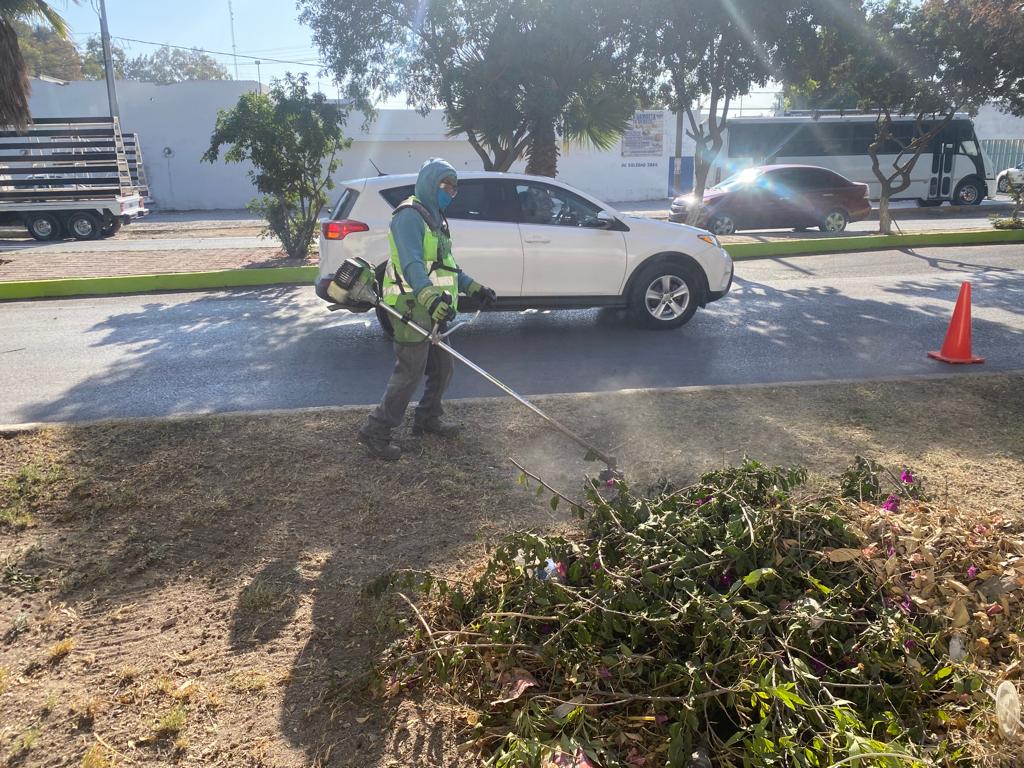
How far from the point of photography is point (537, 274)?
8664 millimetres

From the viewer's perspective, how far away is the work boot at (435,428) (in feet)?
17.9

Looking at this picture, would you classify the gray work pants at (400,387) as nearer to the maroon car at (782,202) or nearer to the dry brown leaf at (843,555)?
the dry brown leaf at (843,555)

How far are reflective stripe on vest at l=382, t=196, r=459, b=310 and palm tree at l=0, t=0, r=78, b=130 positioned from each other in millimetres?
13467

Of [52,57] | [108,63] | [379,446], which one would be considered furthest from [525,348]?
[52,57]

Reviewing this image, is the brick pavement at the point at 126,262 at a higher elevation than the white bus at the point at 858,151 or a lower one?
lower

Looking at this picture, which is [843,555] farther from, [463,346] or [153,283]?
[153,283]

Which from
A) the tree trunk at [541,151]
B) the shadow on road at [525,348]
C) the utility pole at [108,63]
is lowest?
the shadow on road at [525,348]

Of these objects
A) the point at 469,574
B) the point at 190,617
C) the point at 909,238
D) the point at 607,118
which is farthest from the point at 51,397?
the point at 909,238

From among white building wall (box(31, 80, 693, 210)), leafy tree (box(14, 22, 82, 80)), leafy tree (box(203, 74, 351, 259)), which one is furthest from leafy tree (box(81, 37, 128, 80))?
leafy tree (box(203, 74, 351, 259))

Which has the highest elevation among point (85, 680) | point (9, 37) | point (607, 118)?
point (9, 37)

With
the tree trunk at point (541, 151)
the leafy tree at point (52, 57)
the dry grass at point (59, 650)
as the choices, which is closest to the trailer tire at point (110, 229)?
the tree trunk at point (541, 151)

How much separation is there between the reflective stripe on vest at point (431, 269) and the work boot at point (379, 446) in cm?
81

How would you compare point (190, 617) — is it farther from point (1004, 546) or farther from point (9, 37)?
point (9, 37)

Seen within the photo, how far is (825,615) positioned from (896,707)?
0.33 metres
